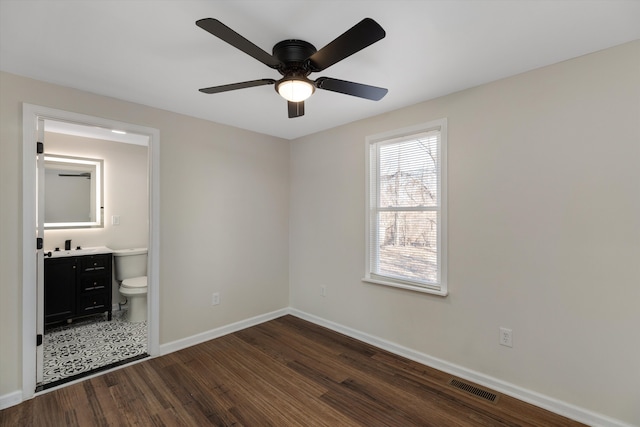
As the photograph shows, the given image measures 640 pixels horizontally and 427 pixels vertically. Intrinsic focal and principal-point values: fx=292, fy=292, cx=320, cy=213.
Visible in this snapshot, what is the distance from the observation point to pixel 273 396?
2.22m

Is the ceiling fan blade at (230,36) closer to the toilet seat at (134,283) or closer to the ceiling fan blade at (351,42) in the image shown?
the ceiling fan blade at (351,42)

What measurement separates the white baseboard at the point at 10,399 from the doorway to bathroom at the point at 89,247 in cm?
7

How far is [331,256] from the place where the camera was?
3541 millimetres

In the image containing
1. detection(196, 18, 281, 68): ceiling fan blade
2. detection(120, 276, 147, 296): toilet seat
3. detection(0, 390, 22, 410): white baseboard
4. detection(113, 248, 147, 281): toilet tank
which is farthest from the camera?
detection(113, 248, 147, 281): toilet tank

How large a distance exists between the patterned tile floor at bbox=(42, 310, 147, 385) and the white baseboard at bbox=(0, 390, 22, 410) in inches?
9.3

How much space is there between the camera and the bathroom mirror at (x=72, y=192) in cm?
368

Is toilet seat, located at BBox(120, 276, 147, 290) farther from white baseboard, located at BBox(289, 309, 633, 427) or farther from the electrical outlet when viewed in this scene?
the electrical outlet

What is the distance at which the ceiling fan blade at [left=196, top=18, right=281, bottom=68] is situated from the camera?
1.20 meters

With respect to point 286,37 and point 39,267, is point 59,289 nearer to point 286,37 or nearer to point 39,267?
point 39,267

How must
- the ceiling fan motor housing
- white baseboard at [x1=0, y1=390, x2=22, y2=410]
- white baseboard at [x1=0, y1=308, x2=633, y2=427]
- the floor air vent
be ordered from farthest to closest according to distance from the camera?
1. the floor air vent
2. white baseboard at [x1=0, y1=390, x2=22, y2=410]
3. white baseboard at [x1=0, y1=308, x2=633, y2=427]
4. the ceiling fan motor housing

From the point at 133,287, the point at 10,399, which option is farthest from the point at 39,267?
the point at 133,287

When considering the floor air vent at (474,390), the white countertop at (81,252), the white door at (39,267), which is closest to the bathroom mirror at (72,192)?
the white countertop at (81,252)

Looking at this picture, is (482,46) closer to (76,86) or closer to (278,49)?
(278,49)

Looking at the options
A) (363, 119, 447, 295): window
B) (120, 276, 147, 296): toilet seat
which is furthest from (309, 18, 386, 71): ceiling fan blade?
(120, 276, 147, 296): toilet seat
